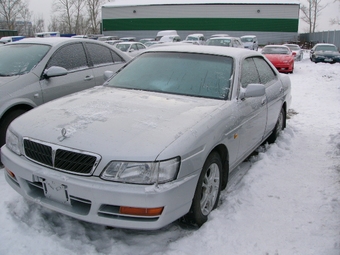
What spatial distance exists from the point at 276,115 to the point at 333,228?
223 cm

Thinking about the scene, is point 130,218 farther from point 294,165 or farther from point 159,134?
point 294,165

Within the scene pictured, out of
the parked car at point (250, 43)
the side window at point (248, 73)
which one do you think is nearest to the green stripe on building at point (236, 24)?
the parked car at point (250, 43)

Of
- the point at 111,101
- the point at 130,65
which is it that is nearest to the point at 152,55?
the point at 130,65

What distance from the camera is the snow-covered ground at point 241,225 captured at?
2.58 metres

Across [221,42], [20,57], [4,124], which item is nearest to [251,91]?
[4,124]

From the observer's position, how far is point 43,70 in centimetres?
462

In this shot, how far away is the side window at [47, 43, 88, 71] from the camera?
4887 millimetres

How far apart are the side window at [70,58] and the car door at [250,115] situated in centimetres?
271

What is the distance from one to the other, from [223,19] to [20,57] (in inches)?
1794

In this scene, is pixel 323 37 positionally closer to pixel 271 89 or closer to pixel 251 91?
pixel 271 89

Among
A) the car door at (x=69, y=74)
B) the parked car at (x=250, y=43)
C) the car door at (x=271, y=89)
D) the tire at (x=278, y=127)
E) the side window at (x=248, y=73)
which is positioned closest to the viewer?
the side window at (x=248, y=73)

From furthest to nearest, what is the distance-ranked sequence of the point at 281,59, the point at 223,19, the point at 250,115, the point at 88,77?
the point at 223,19 → the point at 281,59 → the point at 88,77 → the point at 250,115

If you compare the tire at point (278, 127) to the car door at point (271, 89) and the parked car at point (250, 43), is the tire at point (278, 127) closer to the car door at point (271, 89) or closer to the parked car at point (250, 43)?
the car door at point (271, 89)

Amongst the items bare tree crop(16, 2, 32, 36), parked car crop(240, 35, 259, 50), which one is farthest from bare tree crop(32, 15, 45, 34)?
parked car crop(240, 35, 259, 50)
